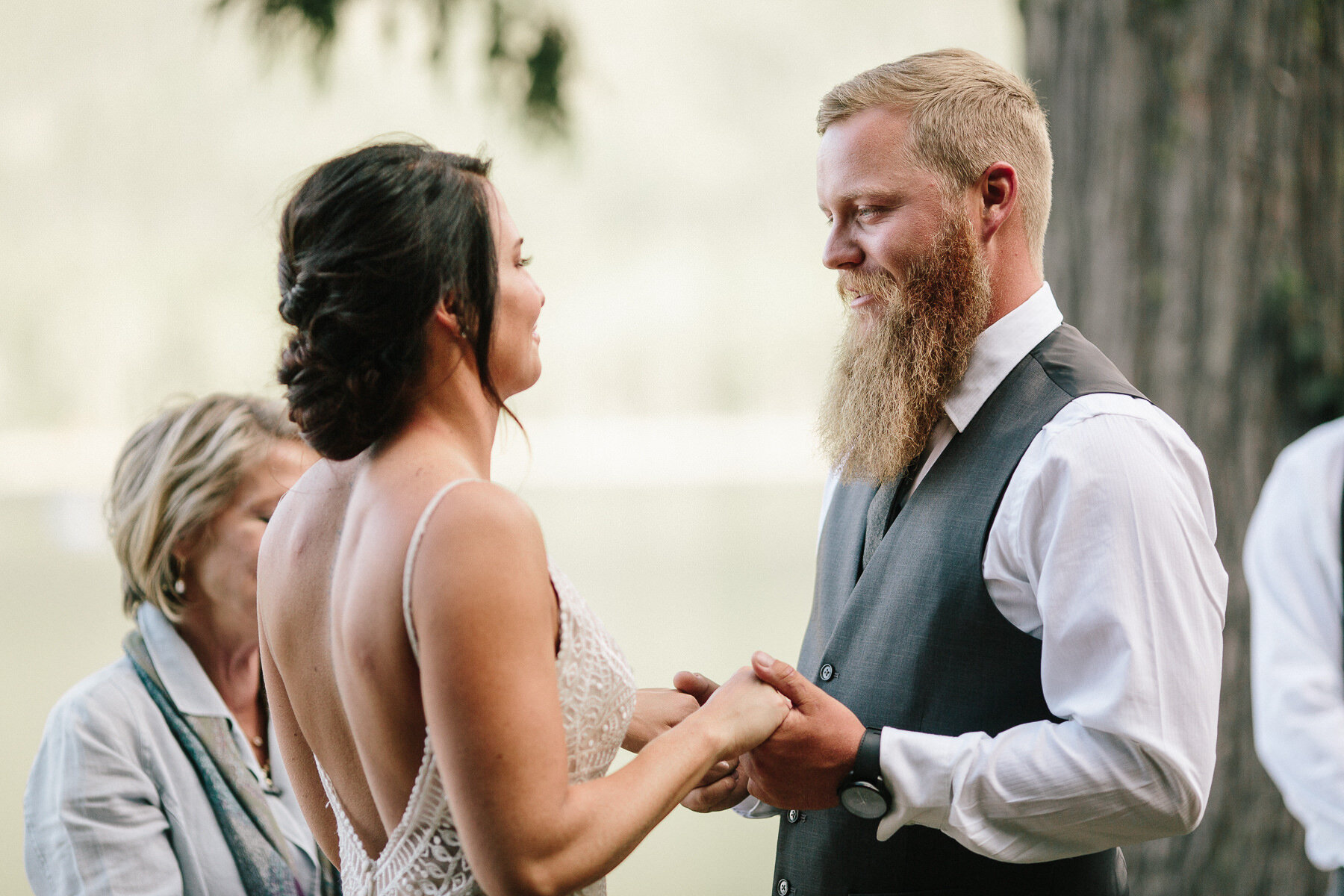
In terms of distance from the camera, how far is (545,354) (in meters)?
4.06

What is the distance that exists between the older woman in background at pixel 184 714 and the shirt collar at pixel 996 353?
4.38 feet

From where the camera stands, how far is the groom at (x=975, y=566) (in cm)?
137

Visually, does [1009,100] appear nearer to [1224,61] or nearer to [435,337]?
[435,337]

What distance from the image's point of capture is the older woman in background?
1.80 metres

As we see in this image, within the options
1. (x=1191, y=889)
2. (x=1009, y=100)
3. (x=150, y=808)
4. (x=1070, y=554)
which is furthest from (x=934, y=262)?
(x=1191, y=889)

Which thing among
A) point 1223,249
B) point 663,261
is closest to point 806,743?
point 1223,249

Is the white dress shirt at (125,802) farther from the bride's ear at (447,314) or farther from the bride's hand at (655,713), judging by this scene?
the bride's ear at (447,314)

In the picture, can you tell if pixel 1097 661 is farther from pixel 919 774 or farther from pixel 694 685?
pixel 694 685

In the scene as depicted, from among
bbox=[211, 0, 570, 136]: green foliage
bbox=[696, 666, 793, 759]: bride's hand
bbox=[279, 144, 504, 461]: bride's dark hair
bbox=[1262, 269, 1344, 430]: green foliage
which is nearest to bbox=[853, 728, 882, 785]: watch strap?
bbox=[696, 666, 793, 759]: bride's hand

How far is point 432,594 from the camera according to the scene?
1.04 meters

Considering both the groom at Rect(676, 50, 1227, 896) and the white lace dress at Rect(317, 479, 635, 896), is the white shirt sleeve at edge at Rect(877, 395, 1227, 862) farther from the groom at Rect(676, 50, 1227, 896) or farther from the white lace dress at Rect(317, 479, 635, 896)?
the white lace dress at Rect(317, 479, 635, 896)

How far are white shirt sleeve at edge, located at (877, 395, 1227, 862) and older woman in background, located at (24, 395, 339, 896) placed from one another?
4.04 feet

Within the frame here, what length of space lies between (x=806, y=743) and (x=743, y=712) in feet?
0.38

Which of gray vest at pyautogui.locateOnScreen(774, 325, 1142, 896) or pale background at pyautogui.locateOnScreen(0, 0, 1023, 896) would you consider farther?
pale background at pyautogui.locateOnScreen(0, 0, 1023, 896)
